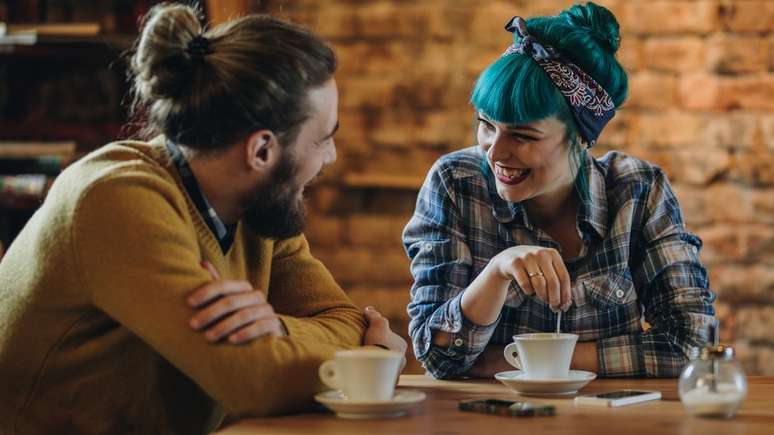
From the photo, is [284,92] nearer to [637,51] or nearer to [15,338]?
[15,338]

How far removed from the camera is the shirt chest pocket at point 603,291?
2.01 m

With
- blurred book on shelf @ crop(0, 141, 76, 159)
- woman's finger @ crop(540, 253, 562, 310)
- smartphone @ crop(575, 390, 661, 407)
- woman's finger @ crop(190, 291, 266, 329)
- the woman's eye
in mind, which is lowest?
smartphone @ crop(575, 390, 661, 407)

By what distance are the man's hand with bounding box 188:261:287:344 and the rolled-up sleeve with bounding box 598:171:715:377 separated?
69 cm

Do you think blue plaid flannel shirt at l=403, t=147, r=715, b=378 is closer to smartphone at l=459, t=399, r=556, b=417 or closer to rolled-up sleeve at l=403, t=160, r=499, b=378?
rolled-up sleeve at l=403, t=160, r=499, b=378

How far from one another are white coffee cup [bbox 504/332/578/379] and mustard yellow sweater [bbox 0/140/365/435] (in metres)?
0.28

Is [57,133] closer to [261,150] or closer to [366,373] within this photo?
[261,150]

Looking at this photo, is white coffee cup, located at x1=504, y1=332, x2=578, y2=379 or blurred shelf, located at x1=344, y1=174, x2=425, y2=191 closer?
white coffee cup, located at x1=504, y1=332, x2=578, y2=379

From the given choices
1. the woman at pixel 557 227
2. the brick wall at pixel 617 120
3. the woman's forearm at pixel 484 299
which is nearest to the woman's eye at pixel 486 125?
the woman at pixel 557 227

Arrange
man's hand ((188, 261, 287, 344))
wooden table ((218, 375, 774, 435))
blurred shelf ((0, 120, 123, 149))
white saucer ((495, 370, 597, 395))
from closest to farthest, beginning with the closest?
wooden table ((218, 375, 774, 435)) < man's hand ((188, 261, 287, 344)) < white saucer ((495, 370, 597, 395)) < blurred shelf ((0, 120, 123, 149))

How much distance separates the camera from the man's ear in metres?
1.60

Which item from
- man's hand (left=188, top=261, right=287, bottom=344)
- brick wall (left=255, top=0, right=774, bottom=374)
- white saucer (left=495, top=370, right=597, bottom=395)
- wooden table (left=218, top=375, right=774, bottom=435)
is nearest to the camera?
wooden table (left=218, top=375, right=774, bottom=435)

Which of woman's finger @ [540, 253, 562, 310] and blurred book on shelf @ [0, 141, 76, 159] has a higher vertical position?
blurred book on shelf @ [0, 141, 76, 159]

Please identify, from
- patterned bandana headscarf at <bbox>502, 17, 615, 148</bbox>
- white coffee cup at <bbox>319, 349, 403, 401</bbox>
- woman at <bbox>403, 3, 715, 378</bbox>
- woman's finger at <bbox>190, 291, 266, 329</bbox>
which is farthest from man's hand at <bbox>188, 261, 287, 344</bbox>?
patterned bandana headscarf at <bbox>502, 17, 615, 148</bbox>

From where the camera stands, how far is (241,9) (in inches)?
134
